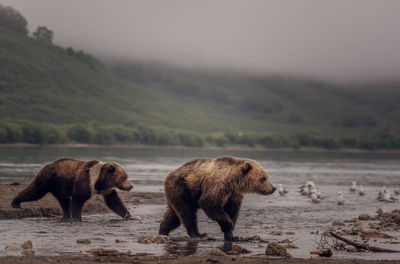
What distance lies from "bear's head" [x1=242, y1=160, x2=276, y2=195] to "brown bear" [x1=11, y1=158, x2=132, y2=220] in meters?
5.08

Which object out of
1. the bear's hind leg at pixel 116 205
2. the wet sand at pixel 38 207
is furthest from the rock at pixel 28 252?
the bear's hind leg at pixel 116 205

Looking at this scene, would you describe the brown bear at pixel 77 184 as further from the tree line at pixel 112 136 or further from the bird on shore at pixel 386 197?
the tree line at pixel 112 136

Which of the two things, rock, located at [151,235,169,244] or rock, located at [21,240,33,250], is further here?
rock, located at [151,235,169,244]

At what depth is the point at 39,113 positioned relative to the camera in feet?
517

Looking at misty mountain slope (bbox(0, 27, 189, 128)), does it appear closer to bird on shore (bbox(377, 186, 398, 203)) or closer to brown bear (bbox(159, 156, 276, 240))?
bird on shore (bbox(377, 186, 398, 203))

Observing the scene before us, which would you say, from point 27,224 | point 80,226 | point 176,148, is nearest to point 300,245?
point 80,226

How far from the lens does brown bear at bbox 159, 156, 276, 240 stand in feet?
40.9

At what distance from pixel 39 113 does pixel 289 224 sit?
147084 mm

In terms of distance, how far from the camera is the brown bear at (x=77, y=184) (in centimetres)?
1648

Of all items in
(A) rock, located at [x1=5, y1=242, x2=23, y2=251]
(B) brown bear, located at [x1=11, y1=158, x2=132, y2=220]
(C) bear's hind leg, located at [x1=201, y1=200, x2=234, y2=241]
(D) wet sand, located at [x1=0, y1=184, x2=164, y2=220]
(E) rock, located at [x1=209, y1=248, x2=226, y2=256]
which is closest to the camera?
(A) rock, located at [x1=5, y1=242, x2=23, y2=251]

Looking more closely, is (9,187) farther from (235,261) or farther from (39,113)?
(39,113)

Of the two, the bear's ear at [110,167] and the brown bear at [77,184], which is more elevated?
the bear's ear at [110,167]

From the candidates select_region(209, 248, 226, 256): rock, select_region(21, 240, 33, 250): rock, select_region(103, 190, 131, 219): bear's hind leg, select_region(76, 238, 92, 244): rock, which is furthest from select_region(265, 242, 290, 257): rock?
select_region(103, 190, 131, 219): bear's hind leg

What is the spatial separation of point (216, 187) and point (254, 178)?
0.89 metres
